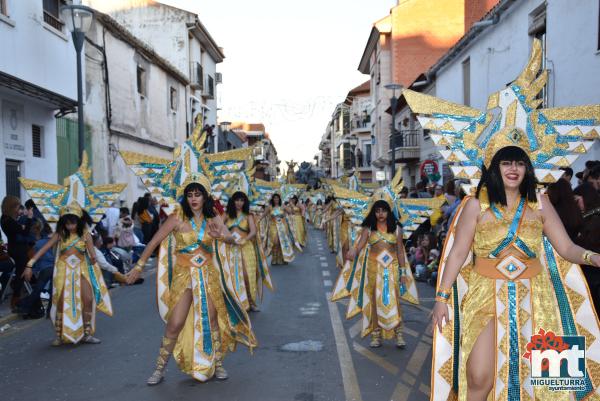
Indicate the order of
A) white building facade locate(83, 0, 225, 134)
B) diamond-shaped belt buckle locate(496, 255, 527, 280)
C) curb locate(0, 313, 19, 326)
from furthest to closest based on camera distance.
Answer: white building facade locate(83, 0, 225, 134) → curb locate(0, 313, 19, 326) → diamond-shaped belt buckle locate(496, 255, 527, 280)

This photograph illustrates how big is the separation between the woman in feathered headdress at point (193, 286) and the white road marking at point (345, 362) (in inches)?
46.1

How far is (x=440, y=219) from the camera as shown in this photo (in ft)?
41.1

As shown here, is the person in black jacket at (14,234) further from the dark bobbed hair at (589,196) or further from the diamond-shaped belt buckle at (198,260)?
the dark bobbed hair at (589,196)

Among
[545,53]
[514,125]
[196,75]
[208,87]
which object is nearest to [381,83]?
[208,87]

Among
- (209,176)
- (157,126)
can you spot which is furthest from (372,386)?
(157,126)

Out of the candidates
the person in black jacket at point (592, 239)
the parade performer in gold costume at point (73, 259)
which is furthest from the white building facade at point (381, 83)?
the person in black jacket at point (592, 239)

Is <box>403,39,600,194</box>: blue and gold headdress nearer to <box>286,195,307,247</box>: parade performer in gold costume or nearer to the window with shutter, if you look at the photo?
the window with shutter

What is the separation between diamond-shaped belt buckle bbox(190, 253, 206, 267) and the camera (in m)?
6.02

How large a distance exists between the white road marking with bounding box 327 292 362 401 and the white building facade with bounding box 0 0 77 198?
892 centimetres

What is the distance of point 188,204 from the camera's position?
607 centimetres

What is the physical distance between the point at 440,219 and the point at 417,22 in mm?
28162

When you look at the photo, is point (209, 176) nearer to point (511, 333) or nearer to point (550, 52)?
point (511, 333)

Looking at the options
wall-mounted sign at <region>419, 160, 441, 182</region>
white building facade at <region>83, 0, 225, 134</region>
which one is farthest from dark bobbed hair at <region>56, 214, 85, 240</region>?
white building facade at <region>83, 0, 225, 134</region>

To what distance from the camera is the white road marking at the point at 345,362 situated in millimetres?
5625
